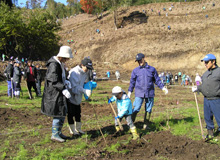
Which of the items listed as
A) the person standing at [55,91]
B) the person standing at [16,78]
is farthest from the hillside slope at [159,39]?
the person standing at [55,91]

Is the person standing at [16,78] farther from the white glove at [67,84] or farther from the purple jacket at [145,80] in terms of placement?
the purple jacket at [145,80]

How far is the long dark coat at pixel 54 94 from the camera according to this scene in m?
5.26

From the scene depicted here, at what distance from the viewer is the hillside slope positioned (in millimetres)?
40125

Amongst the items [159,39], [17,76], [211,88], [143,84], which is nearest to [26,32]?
[17,76]

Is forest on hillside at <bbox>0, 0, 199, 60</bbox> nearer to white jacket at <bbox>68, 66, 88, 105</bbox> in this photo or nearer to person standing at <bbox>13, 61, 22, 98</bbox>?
person standing at <bbox>13, 61, 22, 98</bbox>

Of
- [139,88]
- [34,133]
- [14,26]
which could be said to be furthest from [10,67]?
[14,26]

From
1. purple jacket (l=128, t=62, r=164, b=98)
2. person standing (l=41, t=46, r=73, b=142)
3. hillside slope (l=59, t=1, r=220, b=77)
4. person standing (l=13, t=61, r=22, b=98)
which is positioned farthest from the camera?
hillside slope (l=59, t=1, r=220, b=77)

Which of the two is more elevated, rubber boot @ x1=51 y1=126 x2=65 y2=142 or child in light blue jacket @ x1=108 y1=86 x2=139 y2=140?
child in light blue jacket @ x1=108 y1=86 x2=139 y2=140

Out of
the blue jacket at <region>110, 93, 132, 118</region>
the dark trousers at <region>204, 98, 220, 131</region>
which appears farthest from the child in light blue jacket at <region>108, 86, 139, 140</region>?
the dark trousers at <region>204, 98, 220, 131</region>

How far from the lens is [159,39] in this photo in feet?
143

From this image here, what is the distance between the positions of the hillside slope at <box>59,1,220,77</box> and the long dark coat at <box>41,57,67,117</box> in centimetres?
3244

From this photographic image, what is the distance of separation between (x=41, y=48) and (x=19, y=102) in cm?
2416

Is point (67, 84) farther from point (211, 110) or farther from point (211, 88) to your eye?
point (211, 110)

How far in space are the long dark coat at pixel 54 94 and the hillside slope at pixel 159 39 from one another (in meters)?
32.4
